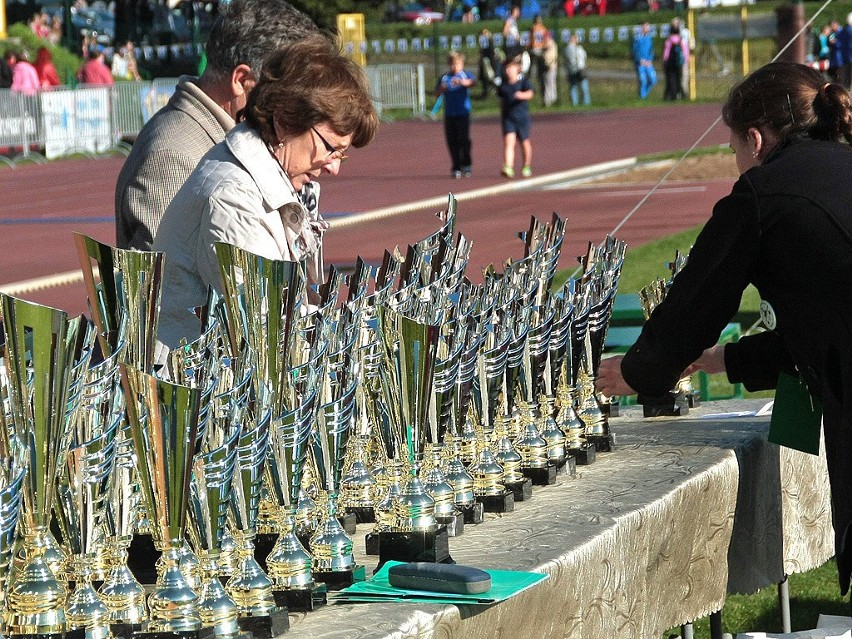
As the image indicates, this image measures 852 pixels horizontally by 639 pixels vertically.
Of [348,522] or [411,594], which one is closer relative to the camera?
[411,594]

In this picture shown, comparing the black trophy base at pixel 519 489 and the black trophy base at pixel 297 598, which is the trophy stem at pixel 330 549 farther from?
the black trophy base at pixel 519 489

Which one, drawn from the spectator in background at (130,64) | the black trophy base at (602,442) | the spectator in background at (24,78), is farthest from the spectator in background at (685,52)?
the black trophy base at (602,442)

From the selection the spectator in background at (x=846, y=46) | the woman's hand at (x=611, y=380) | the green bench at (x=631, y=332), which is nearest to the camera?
the woman's hand at (x=611, y=380)

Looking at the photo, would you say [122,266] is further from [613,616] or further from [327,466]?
[613,616]

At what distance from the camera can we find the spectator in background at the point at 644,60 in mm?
34500

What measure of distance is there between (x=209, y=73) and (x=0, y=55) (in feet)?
82.2

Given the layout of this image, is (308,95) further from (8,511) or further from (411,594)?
(8,511)

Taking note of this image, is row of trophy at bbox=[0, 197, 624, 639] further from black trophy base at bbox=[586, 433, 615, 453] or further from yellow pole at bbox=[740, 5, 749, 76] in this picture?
yellow pole at bbox=[740, 5, 749, 76]

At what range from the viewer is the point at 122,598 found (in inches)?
81.0

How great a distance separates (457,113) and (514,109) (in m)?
0.75

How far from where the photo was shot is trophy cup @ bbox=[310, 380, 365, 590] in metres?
2.35

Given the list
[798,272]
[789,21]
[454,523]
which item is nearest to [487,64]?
[789,21]

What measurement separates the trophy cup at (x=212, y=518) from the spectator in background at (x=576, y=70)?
32.3 meters

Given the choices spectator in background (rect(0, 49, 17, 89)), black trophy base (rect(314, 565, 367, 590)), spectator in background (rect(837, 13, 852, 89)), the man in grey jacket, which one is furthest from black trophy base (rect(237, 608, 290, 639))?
spectator in background (rect(837, 13, 852, 89))
